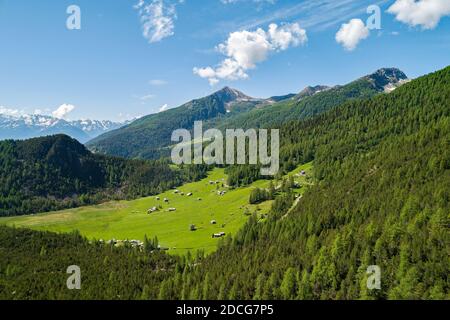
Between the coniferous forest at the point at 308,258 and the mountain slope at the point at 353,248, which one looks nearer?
the mountain slope at the point at 353,248

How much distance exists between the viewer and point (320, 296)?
116m

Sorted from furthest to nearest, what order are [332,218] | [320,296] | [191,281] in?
[332,218], [191,281], [320,296]

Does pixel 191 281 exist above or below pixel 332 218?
below

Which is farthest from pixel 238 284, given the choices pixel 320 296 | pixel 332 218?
pixel 332 218

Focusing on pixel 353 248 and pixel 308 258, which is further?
pixel 308 258

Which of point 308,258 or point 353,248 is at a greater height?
point 353,248

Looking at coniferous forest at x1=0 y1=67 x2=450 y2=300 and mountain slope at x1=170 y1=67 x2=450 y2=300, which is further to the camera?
coniferous forest at x1=0 y1=67 x2=450 y2=300

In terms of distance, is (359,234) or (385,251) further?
(359,234)

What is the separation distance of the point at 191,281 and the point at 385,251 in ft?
229
